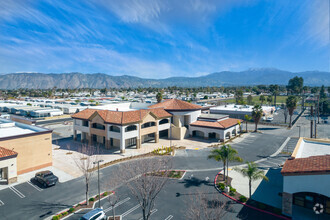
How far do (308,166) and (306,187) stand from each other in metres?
2.00

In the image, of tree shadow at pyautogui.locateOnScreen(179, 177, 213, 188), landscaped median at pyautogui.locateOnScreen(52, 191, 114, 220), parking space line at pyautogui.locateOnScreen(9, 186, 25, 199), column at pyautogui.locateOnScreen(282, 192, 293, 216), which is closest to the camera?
column at pyautogui.locateOnScreen(282, 192, 293, 216)

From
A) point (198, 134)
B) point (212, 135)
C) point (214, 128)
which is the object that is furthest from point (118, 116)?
point (212, 135)

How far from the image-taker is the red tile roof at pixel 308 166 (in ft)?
61.8

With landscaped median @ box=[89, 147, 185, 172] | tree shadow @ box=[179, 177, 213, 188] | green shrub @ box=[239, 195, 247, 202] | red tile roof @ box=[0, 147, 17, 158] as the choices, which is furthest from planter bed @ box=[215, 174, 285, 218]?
red tile roof @ box=[0, 147, 17, 158]

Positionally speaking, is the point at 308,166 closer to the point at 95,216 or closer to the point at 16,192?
the point at 95,216

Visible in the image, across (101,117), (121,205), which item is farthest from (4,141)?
(121,205)

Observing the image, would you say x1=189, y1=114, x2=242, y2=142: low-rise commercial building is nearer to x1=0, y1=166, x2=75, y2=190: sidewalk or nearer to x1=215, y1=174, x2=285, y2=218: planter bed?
x1=215, y1=174, x2=285, y2=218: planter bed

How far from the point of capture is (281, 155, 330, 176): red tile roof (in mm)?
18847

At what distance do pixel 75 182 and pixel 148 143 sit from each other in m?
23.1

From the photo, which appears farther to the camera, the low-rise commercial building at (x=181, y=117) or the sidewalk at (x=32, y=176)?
the low-rise commercial building at (x=181, y=117)

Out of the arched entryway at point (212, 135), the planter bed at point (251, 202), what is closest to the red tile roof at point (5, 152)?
the planter bed at point (251, 202)

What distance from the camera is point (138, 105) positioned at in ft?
224

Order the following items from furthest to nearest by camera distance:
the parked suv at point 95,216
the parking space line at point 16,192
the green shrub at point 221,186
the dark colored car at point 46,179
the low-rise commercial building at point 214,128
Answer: the low-rise commercial building at point 214,128 → the dark colored car at point 46,179 → the green shrub at point 221,186 → the parking space line at point 16,192 → the parked suv at point 95,216

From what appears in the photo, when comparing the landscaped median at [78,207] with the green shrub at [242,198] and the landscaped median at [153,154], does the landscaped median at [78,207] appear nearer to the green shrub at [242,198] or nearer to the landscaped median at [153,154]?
the landscaped median at [153,154]
